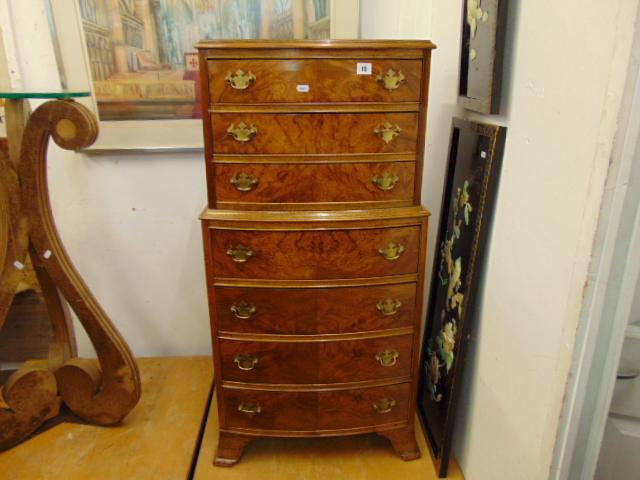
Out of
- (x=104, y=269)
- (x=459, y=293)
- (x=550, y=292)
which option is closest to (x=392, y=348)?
(x=459, y=293)

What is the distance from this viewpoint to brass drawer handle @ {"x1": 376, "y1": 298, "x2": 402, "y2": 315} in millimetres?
1528

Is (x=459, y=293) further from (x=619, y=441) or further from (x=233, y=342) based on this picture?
(x=233, y=342)

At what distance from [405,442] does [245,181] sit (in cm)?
104

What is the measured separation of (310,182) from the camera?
56.4 inches

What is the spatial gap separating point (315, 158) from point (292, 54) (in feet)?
0.94

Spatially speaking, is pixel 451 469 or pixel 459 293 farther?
pixel 451 469

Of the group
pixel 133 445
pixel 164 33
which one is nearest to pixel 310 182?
pixel 164 33

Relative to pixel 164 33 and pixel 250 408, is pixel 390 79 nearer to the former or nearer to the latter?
pixel 164 33

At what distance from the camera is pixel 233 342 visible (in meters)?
1.55

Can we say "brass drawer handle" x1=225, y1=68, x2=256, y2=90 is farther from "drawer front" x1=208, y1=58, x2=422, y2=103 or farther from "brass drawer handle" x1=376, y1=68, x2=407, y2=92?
"brass drawer handle" x1=376, y1=68, x2=407, y2=92

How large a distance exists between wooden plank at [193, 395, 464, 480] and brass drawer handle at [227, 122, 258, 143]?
1.09 metres

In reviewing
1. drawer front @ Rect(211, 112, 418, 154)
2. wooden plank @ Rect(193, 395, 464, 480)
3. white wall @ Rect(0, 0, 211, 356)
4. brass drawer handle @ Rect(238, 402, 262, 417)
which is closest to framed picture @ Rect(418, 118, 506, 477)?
wooden plank @ Rect(193, 395, 464, 480)

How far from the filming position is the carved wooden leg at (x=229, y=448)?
1661 millimetres

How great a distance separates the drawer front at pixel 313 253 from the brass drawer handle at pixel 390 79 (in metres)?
0.41
